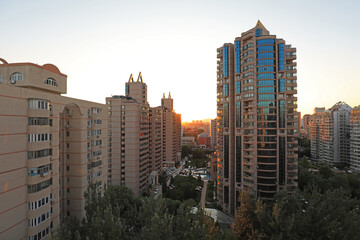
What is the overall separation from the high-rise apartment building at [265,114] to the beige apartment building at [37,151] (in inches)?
1071

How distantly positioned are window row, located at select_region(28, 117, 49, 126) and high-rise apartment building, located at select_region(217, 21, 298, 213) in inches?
1214

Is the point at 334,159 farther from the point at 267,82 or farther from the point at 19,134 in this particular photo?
the point at 19,134

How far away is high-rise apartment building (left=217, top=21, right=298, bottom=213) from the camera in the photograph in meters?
34.0

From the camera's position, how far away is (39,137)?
16.6 meters

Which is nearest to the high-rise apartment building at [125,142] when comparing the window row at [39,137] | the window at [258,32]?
the window row at [39,137]

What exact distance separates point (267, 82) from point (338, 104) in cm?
6762

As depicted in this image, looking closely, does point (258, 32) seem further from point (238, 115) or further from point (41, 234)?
point (41, 234)

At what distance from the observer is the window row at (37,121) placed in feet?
52.7

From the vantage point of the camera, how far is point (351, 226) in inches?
600

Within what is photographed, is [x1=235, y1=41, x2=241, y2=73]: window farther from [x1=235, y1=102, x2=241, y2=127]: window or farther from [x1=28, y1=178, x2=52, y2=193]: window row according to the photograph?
[x1=28, y1=178, x2=52, y2=193]: window row

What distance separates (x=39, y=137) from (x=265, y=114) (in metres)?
33.2

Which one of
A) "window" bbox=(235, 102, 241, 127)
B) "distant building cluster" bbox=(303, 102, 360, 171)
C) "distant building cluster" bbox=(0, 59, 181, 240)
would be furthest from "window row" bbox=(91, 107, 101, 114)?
"distant building cluster" bbox=(303, 102, 360, 171)

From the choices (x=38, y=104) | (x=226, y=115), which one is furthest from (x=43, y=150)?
(x=226, y=115)

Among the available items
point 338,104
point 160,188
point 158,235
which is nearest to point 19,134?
point 158,235
